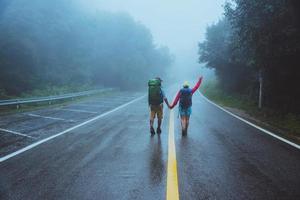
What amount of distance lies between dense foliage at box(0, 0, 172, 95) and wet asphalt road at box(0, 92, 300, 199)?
66.5ft

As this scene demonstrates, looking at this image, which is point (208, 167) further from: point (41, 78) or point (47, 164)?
point (41, 78)

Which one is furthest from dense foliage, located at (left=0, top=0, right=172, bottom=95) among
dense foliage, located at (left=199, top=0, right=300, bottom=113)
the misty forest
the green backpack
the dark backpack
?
the dark backpack

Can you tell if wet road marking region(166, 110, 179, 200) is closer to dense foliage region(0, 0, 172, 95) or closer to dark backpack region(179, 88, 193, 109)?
dark backpack region(179, 88, 193, 109)

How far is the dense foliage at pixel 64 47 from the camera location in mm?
31328

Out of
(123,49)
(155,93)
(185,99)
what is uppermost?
(123,49)

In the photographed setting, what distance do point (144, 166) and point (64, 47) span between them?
38.5 m

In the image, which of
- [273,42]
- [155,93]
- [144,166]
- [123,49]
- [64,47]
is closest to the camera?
[144,166]

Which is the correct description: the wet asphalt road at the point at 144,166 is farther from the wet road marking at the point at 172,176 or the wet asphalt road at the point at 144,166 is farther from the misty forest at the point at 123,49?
the misty forest at the point at 123,49

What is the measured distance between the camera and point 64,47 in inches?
1666

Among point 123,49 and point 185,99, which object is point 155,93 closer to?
point 185,99

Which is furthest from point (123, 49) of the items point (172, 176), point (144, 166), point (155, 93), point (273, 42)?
point (172, 176)

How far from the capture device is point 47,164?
6727 millimetres

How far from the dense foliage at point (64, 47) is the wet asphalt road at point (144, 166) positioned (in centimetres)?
2025

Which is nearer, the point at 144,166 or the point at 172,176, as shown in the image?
the point at 172,176
